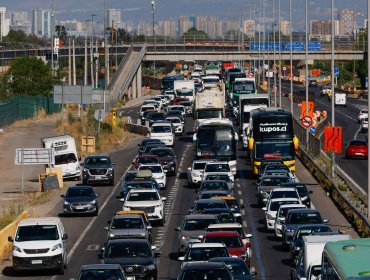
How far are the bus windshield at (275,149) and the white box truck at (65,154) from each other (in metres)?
9.40

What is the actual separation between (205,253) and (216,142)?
31.8m

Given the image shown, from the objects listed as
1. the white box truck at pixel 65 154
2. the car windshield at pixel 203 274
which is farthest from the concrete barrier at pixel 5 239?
the white box truck at pixel 65 154

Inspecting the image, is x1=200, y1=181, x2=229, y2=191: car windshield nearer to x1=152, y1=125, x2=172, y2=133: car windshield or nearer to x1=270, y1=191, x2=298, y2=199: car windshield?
x1=270, y1=191, x2=298, y2=199: car windshield

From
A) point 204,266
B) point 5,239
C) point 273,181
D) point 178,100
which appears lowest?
point 5,239

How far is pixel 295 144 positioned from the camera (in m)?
62.2

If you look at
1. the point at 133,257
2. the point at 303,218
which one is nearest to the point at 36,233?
the point at 133,257

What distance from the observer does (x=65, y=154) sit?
62.6m

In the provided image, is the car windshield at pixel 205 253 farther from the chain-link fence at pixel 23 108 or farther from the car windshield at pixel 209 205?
the chain-link fence at pixel 23 108

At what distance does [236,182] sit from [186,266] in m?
35.2

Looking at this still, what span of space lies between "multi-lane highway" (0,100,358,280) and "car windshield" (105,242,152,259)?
5.24 feet

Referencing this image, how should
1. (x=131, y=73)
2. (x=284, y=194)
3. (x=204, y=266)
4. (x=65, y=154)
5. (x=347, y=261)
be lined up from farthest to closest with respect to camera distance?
(x=131, y=73) → (x=65, y=154) → (x=284, y=194) → (x=204, y=266) → (x=347, y=261)

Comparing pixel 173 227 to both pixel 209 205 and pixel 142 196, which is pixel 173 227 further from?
pixel 209 205

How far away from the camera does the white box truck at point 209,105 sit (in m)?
85.6

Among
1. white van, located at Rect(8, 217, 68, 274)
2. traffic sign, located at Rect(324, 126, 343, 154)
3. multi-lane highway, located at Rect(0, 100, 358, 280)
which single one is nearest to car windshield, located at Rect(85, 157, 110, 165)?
multi-lane highway, located at Rect(0, 100, 358, 280)
